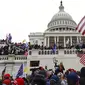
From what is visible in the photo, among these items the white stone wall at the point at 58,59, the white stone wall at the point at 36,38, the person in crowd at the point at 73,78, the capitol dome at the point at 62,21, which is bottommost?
the person in crowd at the point at 73,78

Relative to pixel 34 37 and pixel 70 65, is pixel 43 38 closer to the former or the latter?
pixel 34 37

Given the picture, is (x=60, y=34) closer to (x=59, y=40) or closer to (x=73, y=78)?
(x=59, y=40)

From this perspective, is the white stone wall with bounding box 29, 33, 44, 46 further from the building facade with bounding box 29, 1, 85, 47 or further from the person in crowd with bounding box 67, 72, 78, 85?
the person in crowd with bounding box 67, 72, 78, 85

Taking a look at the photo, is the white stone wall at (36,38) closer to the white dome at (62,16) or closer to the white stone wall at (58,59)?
the white dome at (62,16)

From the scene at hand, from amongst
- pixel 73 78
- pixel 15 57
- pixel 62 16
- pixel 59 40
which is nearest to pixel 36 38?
pixel 59 40

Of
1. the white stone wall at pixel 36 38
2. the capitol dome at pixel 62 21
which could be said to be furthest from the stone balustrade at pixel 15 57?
the capitol dome at pixel 62 21

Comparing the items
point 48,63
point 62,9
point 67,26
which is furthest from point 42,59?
point 62,9

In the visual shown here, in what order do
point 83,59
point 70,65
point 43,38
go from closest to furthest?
point 83,59 < point 70,65 < point 43,38

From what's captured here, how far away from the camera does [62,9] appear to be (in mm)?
124688

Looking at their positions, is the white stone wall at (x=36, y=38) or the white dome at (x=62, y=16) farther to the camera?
the white dome at (x=62, y=16)

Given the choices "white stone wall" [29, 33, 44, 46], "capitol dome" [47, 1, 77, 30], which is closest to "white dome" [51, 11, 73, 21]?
"capitol dome" [47, 1, 77, 30]

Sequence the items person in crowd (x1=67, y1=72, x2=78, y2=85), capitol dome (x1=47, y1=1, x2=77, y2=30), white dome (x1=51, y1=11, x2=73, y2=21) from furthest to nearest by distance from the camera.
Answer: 1. white dome (x1=51, y1=11, x2=73, y2=21)
2. capitol dome (x1=47, y1=1, x2=77, y2=30)
3. person in crowd (x1=67, y1=72, x2=78, y2=85)

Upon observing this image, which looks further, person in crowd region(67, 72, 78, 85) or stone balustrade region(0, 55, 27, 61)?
stone balustrade region(0, 55, 27, 61)

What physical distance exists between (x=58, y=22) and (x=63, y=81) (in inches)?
3772
